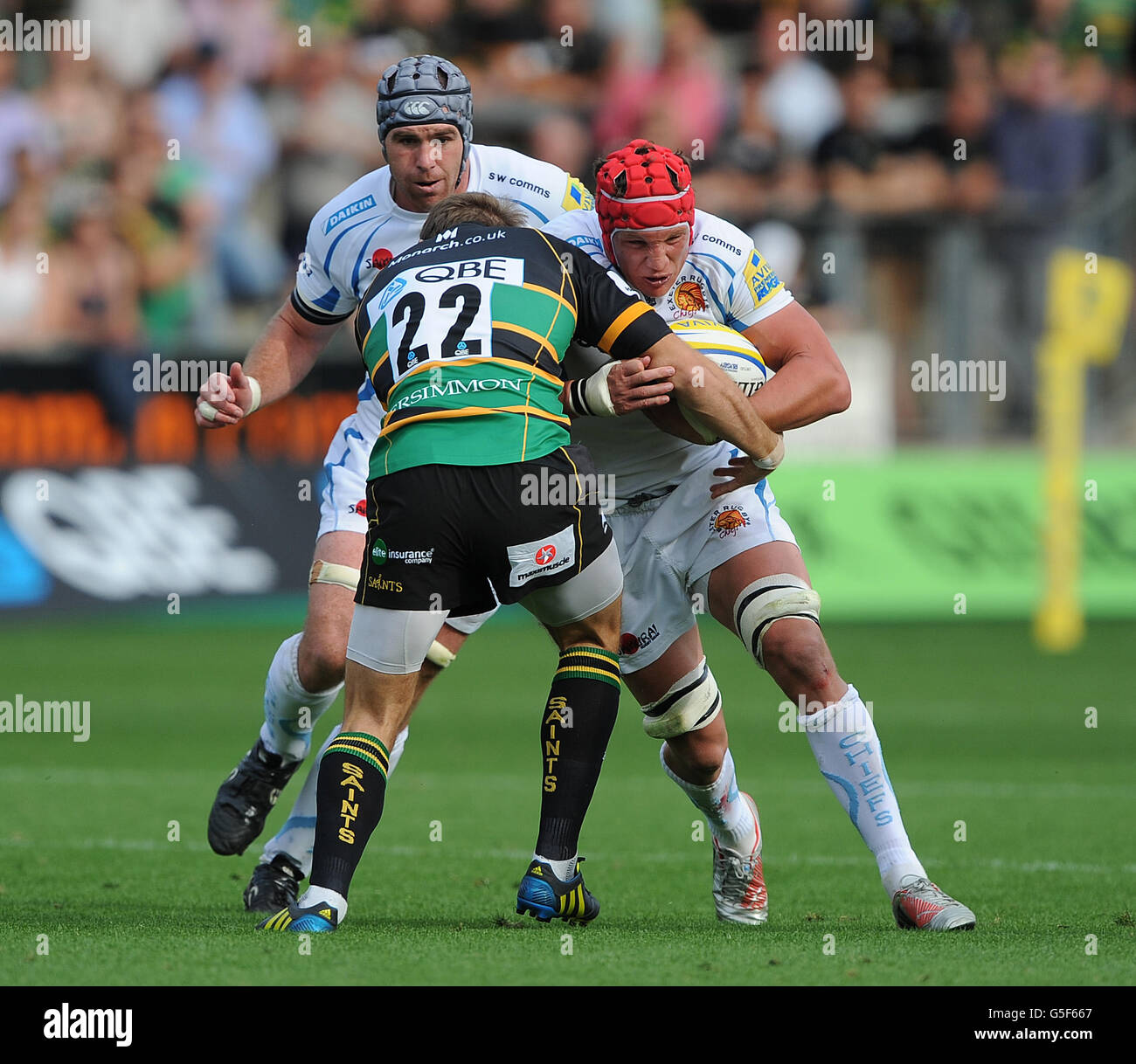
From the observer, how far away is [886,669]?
1473 centimetres

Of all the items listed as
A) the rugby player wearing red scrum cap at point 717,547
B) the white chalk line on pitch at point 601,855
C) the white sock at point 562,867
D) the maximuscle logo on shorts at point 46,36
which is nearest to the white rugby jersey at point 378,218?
the rugby player wearing red scrum cap at point 717,547

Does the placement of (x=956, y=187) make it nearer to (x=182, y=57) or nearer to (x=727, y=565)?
(x=182, y=57)

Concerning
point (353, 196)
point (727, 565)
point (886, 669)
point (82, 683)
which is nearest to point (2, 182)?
point (82, 683)

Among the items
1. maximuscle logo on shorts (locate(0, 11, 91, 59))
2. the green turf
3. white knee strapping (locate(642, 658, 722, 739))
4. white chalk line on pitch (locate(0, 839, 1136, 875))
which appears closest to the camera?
the green turf

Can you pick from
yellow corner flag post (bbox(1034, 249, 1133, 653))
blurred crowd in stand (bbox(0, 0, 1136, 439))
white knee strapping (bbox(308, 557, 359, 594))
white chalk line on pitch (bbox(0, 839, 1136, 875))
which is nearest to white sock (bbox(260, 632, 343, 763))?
white knee strapping (bbox(308, 557, 359, 594))

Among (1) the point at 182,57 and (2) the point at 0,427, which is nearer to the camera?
(2) the point at 0,427

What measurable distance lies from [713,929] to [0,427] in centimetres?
1104

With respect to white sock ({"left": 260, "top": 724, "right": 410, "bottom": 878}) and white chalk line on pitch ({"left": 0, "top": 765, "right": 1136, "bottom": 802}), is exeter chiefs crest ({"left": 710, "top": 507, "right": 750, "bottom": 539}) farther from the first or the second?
white chalk line on pitch ({"left": 0, "top": 765, "right": 1136, "bottom": 802})

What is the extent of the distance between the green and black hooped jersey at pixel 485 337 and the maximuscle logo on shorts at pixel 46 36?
45.2ft

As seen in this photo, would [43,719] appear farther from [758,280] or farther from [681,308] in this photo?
[758,280]

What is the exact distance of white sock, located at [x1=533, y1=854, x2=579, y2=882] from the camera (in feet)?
19.1

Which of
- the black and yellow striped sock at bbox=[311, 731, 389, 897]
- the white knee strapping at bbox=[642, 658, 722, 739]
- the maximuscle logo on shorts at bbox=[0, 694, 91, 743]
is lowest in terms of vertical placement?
the black and yellow striped sock at bbox=[311, 731, 389, 897]

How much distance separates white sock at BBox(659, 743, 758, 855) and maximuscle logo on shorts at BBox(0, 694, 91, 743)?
20.2 ft

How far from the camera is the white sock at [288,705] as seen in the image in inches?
279
